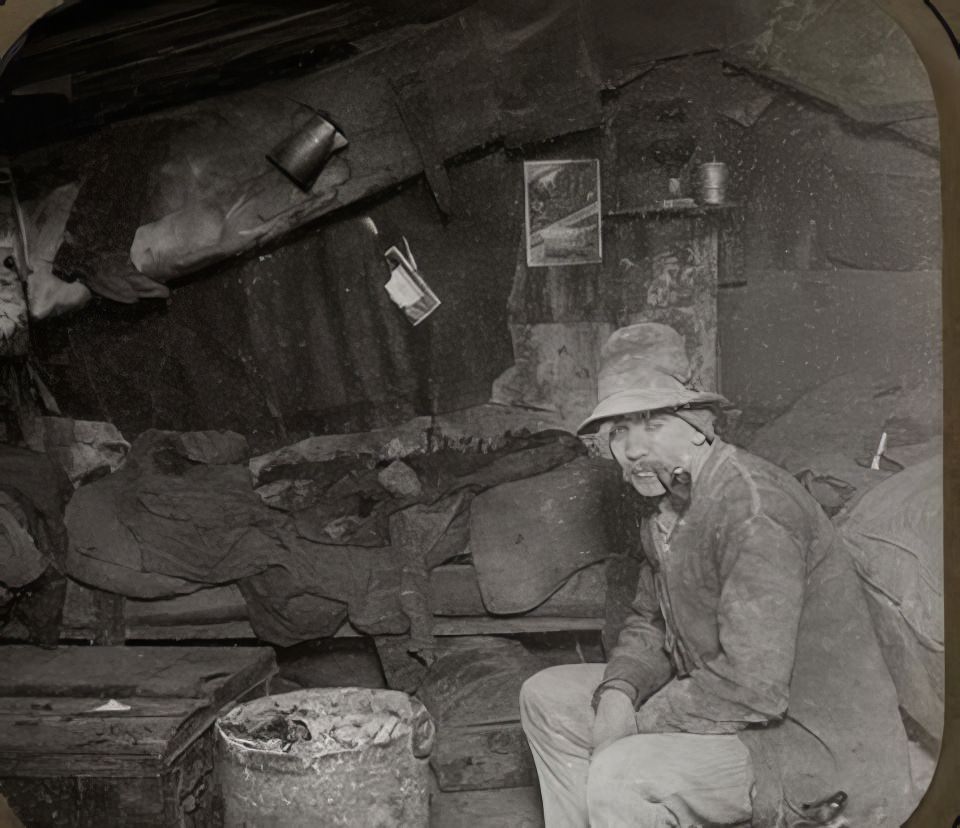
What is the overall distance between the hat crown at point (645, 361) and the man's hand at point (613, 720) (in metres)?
0.76

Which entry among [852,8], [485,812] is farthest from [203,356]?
[852,8]

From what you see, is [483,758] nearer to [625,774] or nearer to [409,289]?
[625,774]

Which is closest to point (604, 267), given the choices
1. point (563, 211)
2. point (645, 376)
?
point (563, 211)

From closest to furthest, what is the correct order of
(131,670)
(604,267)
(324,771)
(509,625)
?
1. (324,771)
2. (604,267)
3. (509,625)
4. (131,670)

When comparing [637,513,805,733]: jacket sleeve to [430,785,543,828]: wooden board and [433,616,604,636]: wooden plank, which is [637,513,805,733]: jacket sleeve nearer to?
[433,616,604,636]: wooden plank

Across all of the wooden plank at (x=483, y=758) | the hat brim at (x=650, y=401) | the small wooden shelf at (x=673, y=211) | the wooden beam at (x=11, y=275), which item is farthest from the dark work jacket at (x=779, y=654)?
the wooden beam at (x=11, y=275)

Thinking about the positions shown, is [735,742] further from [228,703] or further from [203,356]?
[203,356]

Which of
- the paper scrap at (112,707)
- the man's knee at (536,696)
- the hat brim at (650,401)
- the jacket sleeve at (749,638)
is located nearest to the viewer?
the jacket sleeve at (749,638)

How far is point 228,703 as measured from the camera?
2.83 metres

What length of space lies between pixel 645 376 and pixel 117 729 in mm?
1680

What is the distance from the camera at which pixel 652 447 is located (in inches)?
103

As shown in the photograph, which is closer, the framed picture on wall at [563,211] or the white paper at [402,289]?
the framed picture on wall at [563,211]

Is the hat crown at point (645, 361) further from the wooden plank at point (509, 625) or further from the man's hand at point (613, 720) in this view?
the man's hand at point (613, 720)

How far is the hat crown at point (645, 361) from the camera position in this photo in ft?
8.57
